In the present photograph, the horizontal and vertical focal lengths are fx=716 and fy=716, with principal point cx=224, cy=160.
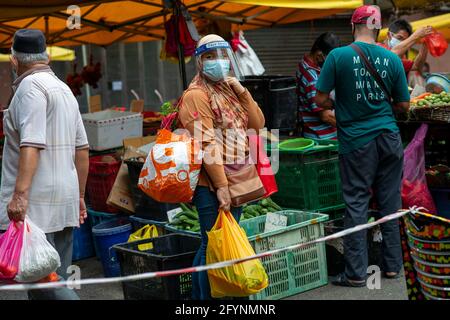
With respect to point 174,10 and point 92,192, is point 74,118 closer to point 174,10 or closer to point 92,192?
point 92,192

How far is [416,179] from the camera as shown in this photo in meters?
6.51

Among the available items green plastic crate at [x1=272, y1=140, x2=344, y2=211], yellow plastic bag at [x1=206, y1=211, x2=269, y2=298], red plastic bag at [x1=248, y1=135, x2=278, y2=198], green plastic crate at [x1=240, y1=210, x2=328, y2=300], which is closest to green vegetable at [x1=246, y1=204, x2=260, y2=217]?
green plastic crate at [x1=240, y1=210, x2=328, y2=300]

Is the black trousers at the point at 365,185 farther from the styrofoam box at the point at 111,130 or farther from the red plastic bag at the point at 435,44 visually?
the styrofoam box at the point at 111,130

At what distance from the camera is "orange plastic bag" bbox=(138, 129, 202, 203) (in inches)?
185

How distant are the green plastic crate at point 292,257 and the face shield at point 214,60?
129 centimetres

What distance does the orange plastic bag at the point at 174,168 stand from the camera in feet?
15.4

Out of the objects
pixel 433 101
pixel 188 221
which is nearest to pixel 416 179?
pixel 433 101

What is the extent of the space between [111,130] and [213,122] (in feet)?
10.6

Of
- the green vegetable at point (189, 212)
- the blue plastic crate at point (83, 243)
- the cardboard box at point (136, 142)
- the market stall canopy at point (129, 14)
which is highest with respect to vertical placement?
the market stall canopy at point (129, 14)

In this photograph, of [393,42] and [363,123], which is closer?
[363,123]

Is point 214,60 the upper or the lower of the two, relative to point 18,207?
upper

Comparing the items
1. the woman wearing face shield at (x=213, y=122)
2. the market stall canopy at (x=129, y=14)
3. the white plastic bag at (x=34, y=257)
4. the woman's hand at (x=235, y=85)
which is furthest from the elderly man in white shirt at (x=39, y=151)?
the market stall canopy at (x=129, y=14)

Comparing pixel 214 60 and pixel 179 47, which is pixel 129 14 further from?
pixel 214 60

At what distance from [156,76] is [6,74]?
3493 millimetres
